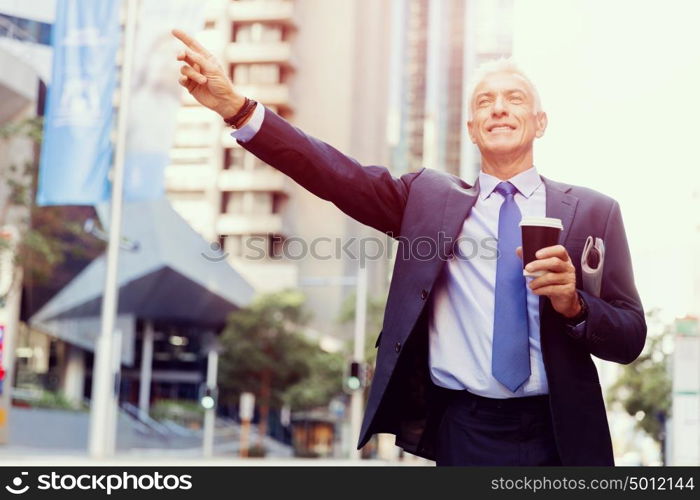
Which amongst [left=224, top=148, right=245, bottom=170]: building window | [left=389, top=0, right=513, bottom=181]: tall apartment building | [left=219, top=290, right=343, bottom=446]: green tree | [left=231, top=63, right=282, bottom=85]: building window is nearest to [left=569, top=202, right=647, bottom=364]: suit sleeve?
[left=219, top=290, right=343, bottom=446]: green tree

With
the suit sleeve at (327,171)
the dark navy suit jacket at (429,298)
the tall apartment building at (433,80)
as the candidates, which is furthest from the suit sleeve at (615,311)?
the tall apartment building at (433,80)

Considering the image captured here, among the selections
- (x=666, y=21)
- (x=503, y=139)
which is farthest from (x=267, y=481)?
(x=666, y=21)

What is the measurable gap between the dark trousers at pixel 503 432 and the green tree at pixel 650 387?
18.4 metres

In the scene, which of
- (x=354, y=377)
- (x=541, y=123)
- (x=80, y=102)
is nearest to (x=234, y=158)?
(x=354, y=377)

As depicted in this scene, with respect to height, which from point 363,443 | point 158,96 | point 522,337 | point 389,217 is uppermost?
point 158,96

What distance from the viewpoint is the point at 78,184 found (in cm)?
1727

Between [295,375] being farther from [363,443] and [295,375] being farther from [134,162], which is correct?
[363,443]

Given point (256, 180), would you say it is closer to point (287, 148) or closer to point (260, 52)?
point (260, 52)

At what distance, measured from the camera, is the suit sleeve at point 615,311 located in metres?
2.29

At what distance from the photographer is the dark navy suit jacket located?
2336mm

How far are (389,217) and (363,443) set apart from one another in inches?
22.9

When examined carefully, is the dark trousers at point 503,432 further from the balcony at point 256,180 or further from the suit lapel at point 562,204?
the balcony at point 256,180

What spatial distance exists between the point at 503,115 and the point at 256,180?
4874 centimetres

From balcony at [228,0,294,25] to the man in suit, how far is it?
49.9 metres
